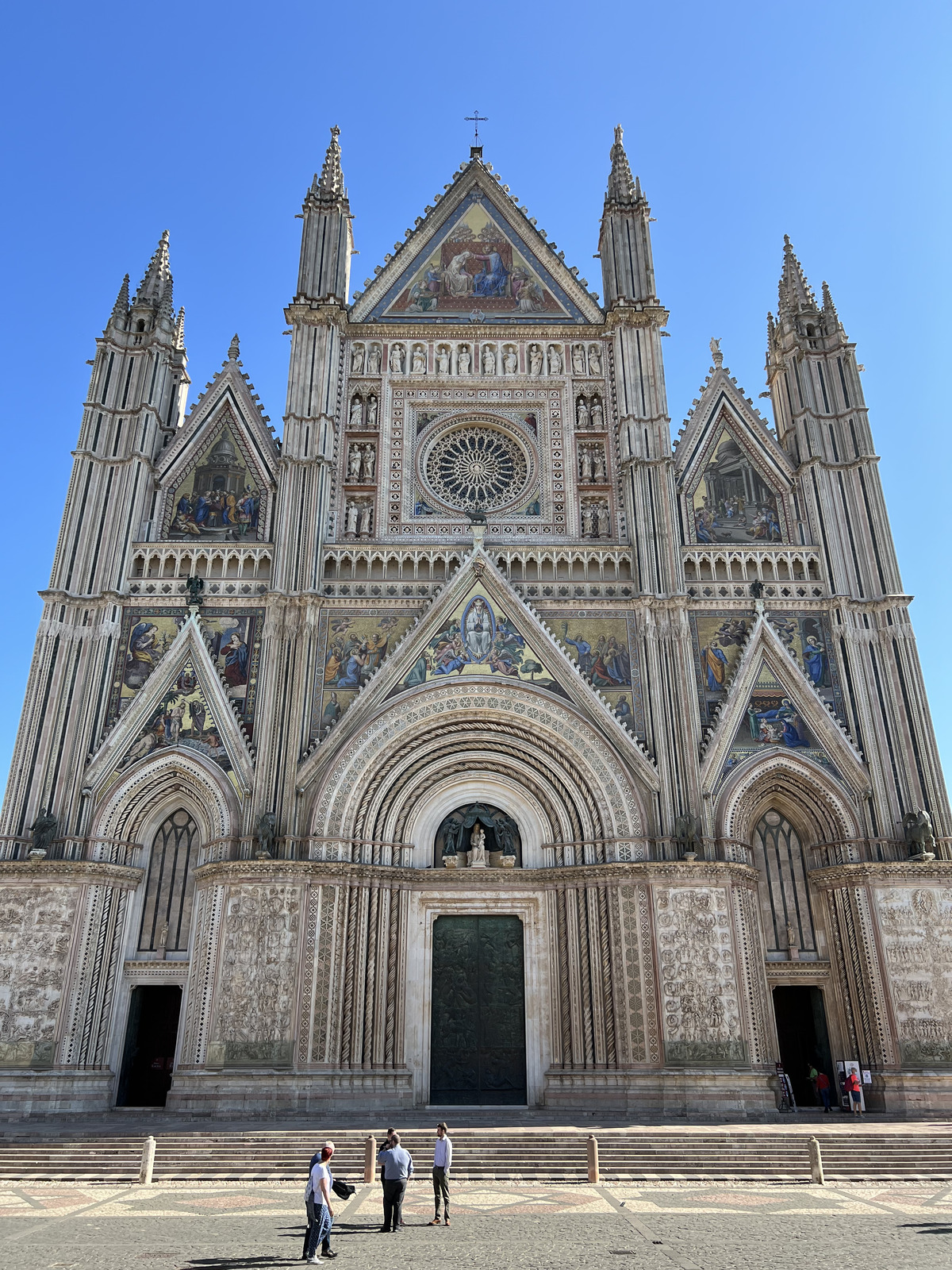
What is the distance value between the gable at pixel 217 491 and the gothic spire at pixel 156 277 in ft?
14.4

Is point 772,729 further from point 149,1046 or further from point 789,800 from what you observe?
point 149,1046

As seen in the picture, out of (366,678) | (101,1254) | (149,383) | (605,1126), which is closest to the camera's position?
(101,1254)

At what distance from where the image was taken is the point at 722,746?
2211cm

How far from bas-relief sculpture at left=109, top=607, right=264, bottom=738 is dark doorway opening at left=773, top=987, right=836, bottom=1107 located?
13896 millimetres

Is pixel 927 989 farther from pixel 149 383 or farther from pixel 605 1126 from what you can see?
pixel 149 383

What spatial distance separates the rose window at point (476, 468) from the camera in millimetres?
26031

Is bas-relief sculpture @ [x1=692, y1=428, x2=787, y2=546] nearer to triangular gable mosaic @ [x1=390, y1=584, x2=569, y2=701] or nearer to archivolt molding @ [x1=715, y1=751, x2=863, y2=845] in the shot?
triangular gable mosaic @ [x1=390, y1=584, x2=569, y2=701]

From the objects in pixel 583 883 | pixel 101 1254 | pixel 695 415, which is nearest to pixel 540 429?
pixel 695 415

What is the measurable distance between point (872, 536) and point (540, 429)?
9.17 metres

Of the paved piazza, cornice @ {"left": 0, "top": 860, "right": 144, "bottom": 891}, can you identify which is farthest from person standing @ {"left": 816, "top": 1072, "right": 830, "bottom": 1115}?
cornice @ {"left": 0, "top": 860, "right": 144, "bottom": 891}

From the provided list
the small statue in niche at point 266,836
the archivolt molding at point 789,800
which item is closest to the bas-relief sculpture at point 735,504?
the archivolt molding at point 789,800

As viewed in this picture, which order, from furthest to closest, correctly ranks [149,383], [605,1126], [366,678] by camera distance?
[149,383] < [366,678] < [605,1126]

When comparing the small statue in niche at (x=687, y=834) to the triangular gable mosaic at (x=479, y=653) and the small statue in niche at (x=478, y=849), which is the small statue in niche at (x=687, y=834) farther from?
the small statue in niche at (x=478, y=849)

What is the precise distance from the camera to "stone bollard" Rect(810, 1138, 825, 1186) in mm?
13469
